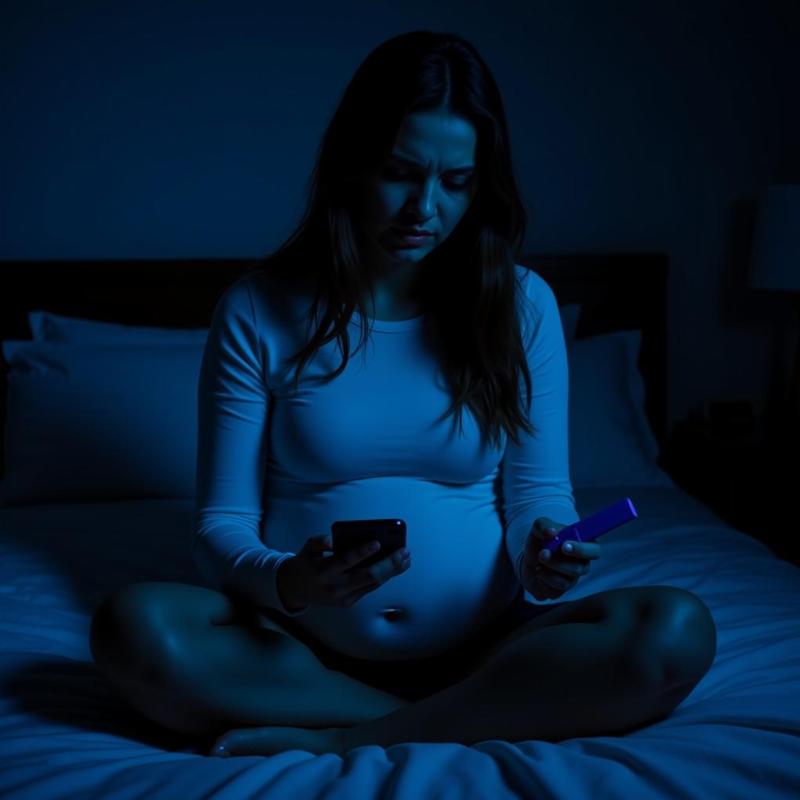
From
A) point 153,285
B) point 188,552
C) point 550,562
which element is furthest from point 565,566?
point 153,285

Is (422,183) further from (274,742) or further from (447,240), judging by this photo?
(274,742)

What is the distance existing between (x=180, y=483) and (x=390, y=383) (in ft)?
2.75

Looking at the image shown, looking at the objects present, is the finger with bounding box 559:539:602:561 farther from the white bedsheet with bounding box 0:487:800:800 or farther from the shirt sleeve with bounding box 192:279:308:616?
the shirt sleeve with bounding box 192:279:308:616

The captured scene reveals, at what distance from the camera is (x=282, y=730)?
3.52 feet

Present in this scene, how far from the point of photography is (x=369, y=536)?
1005mm

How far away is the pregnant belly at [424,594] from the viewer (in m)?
1.19

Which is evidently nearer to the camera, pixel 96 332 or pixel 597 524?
pixel 597 524

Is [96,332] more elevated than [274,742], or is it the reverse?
[96,332]

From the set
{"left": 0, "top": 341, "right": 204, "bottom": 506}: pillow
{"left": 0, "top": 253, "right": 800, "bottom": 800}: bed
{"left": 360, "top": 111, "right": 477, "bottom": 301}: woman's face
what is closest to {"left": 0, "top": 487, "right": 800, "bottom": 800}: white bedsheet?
{"left": 0, "top": 253, "right": 800, "bottom": 800}: bed

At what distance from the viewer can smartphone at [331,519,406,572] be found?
1.00m

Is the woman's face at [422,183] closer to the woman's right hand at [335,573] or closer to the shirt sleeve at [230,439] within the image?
the shirt sleeve at [230,439]

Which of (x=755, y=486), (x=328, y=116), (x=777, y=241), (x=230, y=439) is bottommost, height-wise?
(x=755, y=486)

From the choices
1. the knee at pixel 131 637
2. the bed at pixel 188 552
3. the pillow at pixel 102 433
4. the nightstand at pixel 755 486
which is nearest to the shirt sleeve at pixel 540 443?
the bed at pixel 188 552

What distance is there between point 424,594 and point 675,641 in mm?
328
